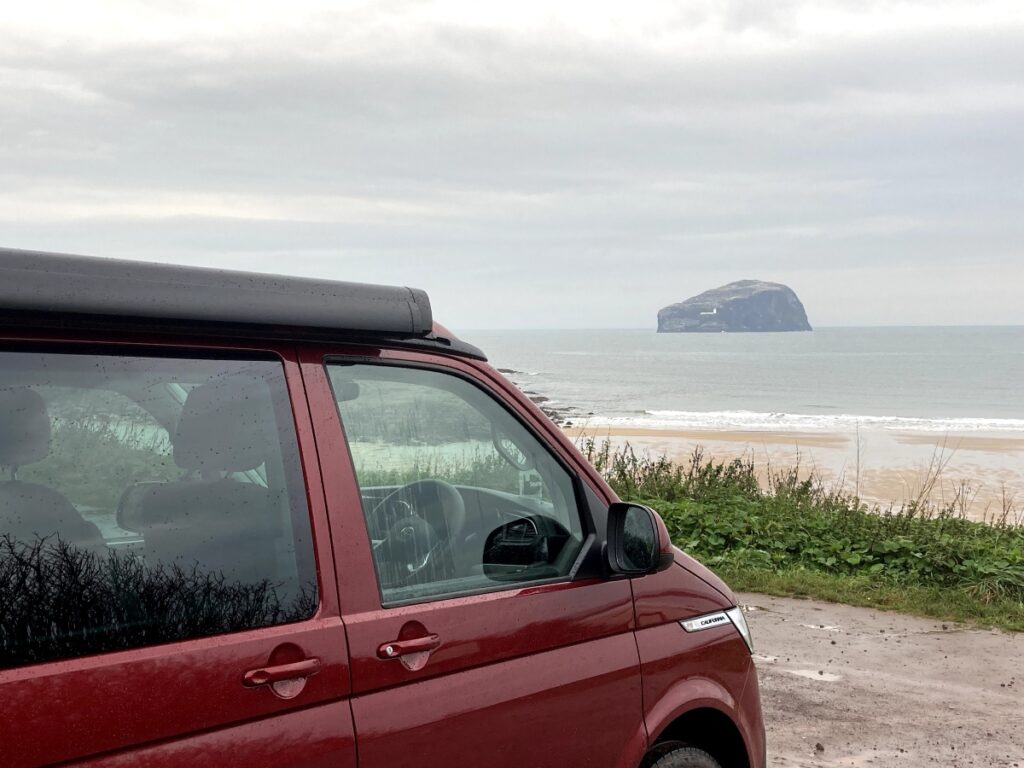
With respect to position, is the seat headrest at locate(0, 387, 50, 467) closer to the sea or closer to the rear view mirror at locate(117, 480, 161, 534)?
the rear view mirror at locate(117, 480, 161, 534)

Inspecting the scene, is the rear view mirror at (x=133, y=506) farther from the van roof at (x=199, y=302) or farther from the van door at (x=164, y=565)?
the van roof at (x=199, y=302)

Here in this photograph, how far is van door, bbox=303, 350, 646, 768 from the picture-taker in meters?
2.49

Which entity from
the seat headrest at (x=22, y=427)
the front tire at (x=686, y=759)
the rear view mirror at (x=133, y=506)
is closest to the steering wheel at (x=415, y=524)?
the rear view mirror at (x=133, y=506)

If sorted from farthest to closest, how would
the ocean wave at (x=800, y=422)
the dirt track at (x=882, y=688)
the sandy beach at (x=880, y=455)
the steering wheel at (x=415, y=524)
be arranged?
the ocean wave at (x=800, y=422)
the sandy beach at (x=880, y=455)
the dirt track at (x=882, y=688)
the steering wheel at (x=415, y=524)

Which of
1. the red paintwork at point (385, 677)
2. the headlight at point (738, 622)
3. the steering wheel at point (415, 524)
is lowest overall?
the headlight at point (738, 622)

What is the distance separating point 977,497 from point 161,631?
808 inches

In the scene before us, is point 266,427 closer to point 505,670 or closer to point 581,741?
point 505,670

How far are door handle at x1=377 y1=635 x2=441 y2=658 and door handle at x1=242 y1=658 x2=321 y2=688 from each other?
0.61 feet

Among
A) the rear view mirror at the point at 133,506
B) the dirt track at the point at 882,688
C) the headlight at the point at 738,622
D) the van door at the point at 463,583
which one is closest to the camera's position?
the rear view mirror at the point at 133,506

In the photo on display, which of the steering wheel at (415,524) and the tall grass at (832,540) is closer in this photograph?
the steering wheel at (415,524)

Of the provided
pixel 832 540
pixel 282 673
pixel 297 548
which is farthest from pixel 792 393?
pixel 282 673

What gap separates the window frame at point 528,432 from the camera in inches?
101

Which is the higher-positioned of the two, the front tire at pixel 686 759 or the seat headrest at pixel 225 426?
the seat headrest at pixel 225 426

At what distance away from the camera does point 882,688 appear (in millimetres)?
6480
